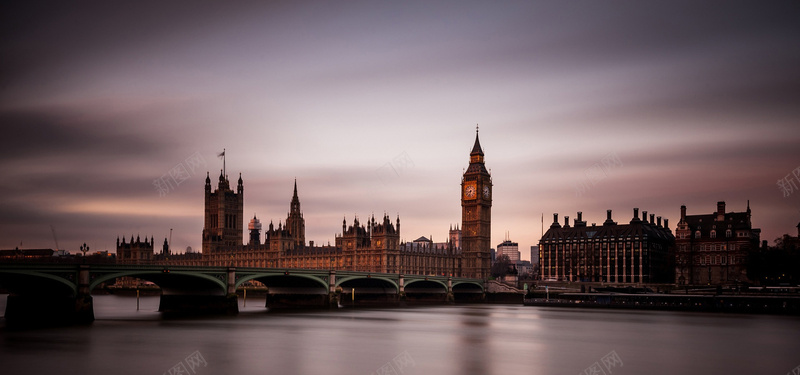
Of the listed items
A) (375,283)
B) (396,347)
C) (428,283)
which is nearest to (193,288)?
(375,283)

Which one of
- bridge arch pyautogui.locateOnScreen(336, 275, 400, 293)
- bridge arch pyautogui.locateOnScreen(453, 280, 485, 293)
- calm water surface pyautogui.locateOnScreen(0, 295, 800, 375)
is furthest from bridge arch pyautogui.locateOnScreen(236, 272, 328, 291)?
bridge arch pyautogui.locateOnScreen(453, 280, 485, 293)

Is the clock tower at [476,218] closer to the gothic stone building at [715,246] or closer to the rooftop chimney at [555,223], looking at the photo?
the rooftop chimney at [555,223]

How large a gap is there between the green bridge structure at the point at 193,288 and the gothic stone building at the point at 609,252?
115 feet

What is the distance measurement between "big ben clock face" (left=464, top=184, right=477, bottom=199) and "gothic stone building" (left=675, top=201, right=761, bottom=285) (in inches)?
1676

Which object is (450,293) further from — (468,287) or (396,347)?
(396,347)

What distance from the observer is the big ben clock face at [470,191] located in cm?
15775

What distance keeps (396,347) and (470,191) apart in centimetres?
11456

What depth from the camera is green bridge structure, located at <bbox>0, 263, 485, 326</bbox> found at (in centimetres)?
5809

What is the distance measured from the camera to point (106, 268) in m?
60.8

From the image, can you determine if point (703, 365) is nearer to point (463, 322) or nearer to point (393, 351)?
point (393, 351)

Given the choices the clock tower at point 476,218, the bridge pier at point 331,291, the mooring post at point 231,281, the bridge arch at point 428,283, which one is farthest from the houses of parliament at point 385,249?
the mooring post at point 231,281

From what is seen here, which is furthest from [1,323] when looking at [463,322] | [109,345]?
[463,322]

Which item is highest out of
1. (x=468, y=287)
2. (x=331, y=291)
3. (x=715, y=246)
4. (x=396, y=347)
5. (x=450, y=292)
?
(x=715, y=246)

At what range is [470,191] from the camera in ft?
520
